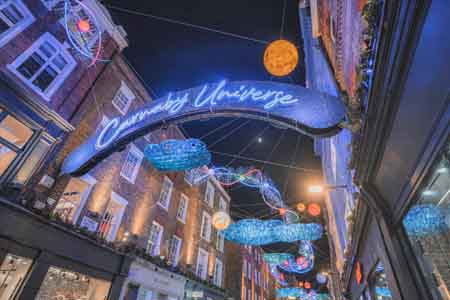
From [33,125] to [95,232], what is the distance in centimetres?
448

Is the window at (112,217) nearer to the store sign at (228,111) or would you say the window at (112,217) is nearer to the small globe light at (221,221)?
the store sign at (228,111)

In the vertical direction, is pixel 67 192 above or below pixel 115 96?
below

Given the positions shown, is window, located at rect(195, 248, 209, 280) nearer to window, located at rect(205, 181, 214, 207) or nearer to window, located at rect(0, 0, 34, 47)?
window, located at rect(205, 181, 214, 207)

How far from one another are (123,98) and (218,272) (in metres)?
15.0

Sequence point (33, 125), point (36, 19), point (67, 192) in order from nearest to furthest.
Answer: point (33, 125) → point (36, 19) → point (67, 192)

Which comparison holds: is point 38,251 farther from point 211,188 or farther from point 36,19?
point 211,188

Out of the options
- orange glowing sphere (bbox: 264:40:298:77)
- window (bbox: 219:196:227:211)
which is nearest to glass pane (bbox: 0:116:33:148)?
orange glowing sphere (bbox: 264:40:298:77)

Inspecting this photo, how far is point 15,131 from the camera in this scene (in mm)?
8414

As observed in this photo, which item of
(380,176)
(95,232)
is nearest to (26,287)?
(95,232)

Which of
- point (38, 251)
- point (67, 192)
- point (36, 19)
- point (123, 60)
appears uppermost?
point (123, 60)

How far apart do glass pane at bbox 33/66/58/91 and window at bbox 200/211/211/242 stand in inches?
524

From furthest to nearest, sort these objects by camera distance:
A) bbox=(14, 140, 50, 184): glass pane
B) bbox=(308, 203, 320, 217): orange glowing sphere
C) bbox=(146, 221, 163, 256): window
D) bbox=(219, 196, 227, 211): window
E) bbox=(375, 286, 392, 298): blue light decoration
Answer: bbox=(219, 196, 227, 211): window → bbox=(308, 203, 320, 217): orange glowing sphere → bbox=(146, 221, 163, 256): window → bbox=(14, 140, 50, 184): glass pane → bbox=(375, 286, 392, 298): blue light decoration

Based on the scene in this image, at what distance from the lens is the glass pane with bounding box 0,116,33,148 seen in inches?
316

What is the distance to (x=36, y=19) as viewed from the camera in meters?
9.03
